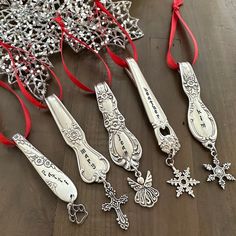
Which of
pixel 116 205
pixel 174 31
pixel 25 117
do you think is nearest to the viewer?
pixel 116 205

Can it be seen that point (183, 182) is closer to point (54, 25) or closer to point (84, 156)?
point (84, 156)

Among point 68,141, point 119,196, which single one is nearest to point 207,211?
point 119,196

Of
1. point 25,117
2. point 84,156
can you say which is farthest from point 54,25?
point 84,156

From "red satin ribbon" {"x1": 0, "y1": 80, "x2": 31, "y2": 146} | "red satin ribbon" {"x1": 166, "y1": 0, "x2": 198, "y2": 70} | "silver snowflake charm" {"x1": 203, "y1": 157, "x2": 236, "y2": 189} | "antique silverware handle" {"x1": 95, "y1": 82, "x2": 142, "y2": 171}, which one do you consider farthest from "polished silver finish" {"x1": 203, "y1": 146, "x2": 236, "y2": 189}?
"red satin ribbon" {"x1": 0, "y1": 80, "x2": 31, "y2": 146}

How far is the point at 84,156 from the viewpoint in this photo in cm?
62

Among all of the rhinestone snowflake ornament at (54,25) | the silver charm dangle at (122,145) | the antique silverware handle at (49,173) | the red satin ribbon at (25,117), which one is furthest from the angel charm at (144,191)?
the rhinestone snowflake ornament at (54,25)

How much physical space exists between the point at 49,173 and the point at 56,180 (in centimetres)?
2

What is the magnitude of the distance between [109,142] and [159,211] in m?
0.15

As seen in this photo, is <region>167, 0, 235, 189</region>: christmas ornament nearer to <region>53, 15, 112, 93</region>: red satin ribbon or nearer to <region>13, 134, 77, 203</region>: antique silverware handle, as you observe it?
<region>53, 15, 112, 93</region>: red satin ribbon

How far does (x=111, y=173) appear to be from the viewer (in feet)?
2.01

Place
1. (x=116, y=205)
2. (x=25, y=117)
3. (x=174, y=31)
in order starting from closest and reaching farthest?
(x=116, y=205) < (x=25, y=117) < (x=174, y=31)

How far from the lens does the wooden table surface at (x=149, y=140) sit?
561mm

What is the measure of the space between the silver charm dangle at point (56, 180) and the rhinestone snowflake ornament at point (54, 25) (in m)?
0.20

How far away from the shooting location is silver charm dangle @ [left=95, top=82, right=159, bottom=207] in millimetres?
580
